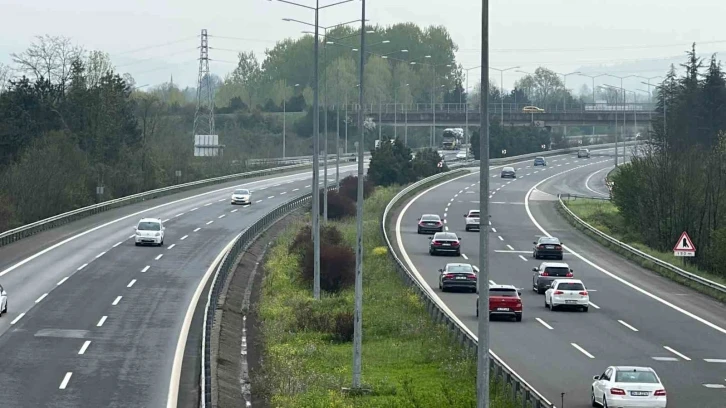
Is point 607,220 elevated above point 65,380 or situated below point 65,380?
below

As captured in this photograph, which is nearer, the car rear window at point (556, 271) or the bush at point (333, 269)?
the car rear window at point (556, 271)

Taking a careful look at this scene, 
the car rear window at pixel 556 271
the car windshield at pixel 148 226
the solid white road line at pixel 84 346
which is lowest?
the solid white road line at pixel 84 346

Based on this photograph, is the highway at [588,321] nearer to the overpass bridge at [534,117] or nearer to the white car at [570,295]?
the white car at [570,295]

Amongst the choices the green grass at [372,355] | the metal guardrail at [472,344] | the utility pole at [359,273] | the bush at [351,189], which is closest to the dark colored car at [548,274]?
the metal guardrail at [472,344]

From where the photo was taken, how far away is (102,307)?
4353cm

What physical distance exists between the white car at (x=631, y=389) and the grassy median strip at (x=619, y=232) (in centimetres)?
2384

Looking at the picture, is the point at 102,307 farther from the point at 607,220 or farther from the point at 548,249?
the point at 607,220

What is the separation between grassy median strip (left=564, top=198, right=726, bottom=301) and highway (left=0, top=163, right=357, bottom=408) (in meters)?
20.0

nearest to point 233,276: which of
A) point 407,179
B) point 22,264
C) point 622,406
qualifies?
point 22,264

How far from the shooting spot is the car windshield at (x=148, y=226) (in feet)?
212

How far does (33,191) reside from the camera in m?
83.3

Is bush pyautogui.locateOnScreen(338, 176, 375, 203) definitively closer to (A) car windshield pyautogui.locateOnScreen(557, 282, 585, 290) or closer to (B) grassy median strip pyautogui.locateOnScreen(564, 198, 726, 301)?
(B) grassy median strip pyautogui.locateOnScreen(564, 198, 726, 301)

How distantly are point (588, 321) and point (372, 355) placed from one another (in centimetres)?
953

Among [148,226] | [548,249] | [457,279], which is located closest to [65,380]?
[457,279]
